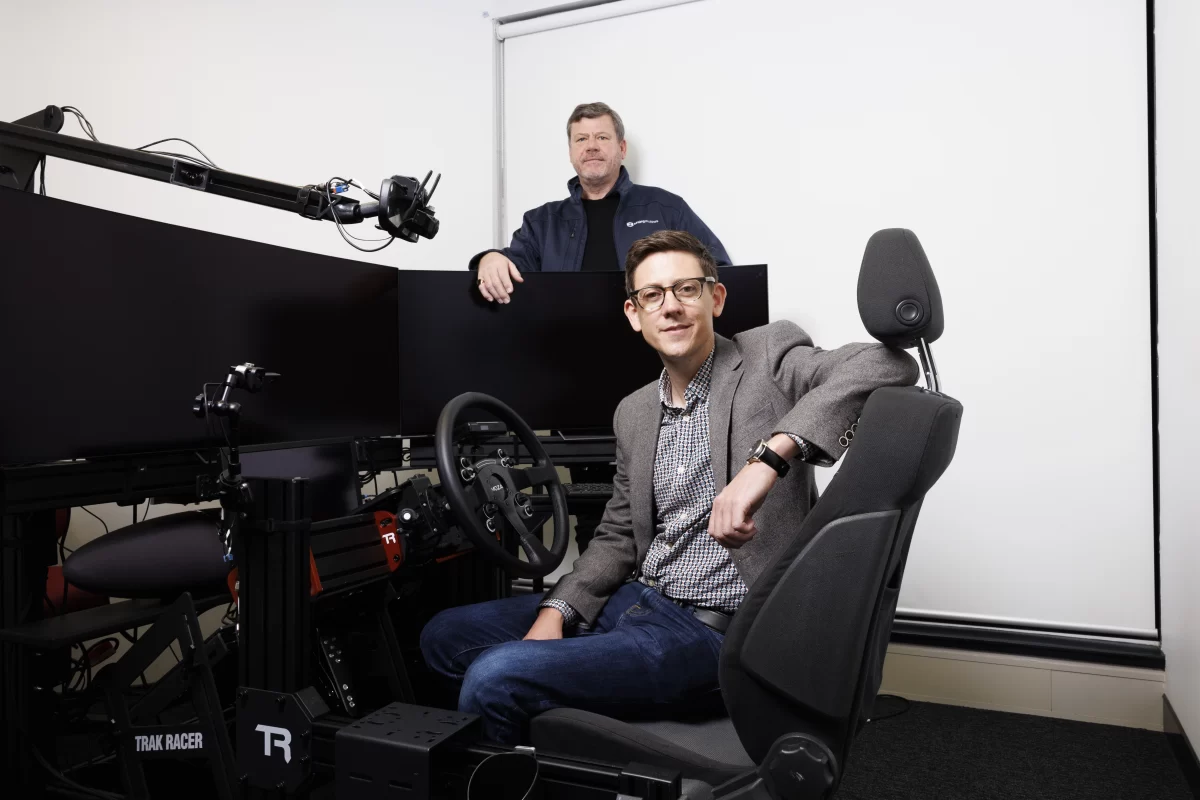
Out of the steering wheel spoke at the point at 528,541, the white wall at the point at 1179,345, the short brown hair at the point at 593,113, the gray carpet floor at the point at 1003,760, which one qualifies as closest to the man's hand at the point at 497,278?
the short brown hair at the point at 593,113

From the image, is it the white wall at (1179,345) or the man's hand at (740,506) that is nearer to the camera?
the man's hand at (740,506)

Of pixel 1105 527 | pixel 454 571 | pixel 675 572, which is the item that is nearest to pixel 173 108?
pixel 454 571

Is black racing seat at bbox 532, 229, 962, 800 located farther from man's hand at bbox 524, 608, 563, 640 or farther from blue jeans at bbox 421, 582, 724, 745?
man's hand at bbox 524, 608, 563, 640

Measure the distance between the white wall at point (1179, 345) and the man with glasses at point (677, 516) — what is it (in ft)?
3.79

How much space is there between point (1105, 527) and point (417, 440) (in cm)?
227

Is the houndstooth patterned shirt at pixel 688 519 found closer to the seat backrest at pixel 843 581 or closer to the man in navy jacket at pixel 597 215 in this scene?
the seat backrest at pixel 843 581

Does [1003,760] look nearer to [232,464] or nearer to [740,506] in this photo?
[740,506]

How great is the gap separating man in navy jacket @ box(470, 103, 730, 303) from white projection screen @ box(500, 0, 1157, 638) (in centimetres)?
22

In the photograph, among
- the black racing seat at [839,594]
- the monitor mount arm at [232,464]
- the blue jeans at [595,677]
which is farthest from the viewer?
the monitor mount arm at [232,464]

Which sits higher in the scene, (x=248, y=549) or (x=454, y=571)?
(x=248, y=549)

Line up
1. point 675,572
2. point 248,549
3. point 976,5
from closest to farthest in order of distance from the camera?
point 248,549 < point 675,572 < point 976,5

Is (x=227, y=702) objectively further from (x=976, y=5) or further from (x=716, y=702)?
(x=976, y=5)

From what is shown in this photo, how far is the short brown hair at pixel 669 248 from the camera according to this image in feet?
5.17

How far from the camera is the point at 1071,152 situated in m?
2.55
